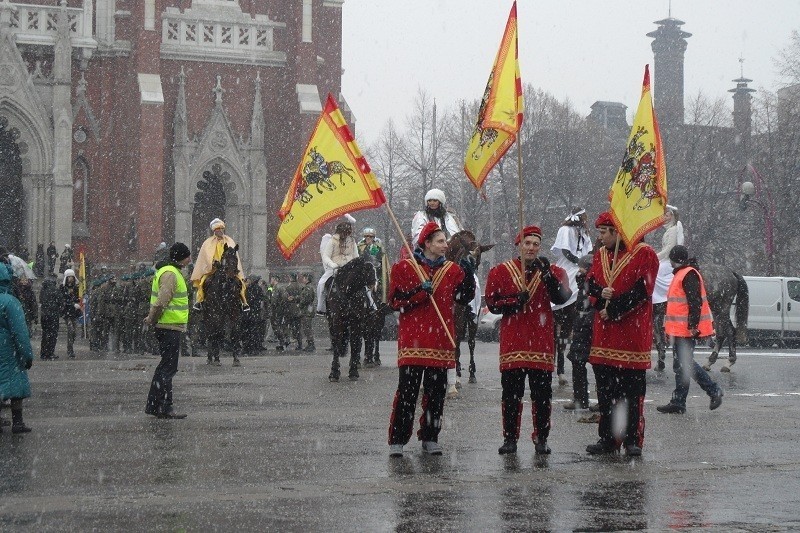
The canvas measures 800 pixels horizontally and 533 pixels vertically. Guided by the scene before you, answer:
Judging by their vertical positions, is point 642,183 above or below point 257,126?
below

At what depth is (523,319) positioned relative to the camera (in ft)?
32.1

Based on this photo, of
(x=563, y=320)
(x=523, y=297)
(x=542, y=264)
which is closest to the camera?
(x=523, y=297)

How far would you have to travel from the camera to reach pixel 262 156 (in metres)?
44.2

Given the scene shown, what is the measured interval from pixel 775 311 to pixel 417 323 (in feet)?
79.1

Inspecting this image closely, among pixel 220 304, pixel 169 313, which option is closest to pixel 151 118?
pixel 220 304

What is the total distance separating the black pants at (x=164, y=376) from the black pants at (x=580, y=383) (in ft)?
12.1

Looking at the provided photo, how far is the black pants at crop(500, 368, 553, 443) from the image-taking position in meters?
9.74

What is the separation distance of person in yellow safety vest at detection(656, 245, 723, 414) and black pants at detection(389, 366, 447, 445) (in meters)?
3.97

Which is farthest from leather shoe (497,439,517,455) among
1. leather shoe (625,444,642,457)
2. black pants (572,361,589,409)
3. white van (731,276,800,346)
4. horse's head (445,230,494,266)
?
white van (731,276,800,346)

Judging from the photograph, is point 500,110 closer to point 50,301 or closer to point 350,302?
point 350,302

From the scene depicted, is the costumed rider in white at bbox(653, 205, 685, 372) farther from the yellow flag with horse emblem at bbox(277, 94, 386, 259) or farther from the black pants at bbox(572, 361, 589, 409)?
the yellow flag with horse emblem at bbox(277, 94, 386, 259)

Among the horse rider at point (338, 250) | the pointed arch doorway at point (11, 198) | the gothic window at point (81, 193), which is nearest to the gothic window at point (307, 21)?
the gothic window at point (81, 193)

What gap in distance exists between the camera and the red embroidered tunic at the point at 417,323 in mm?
9656

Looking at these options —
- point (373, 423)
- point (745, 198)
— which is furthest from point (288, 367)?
point (745, 198)
